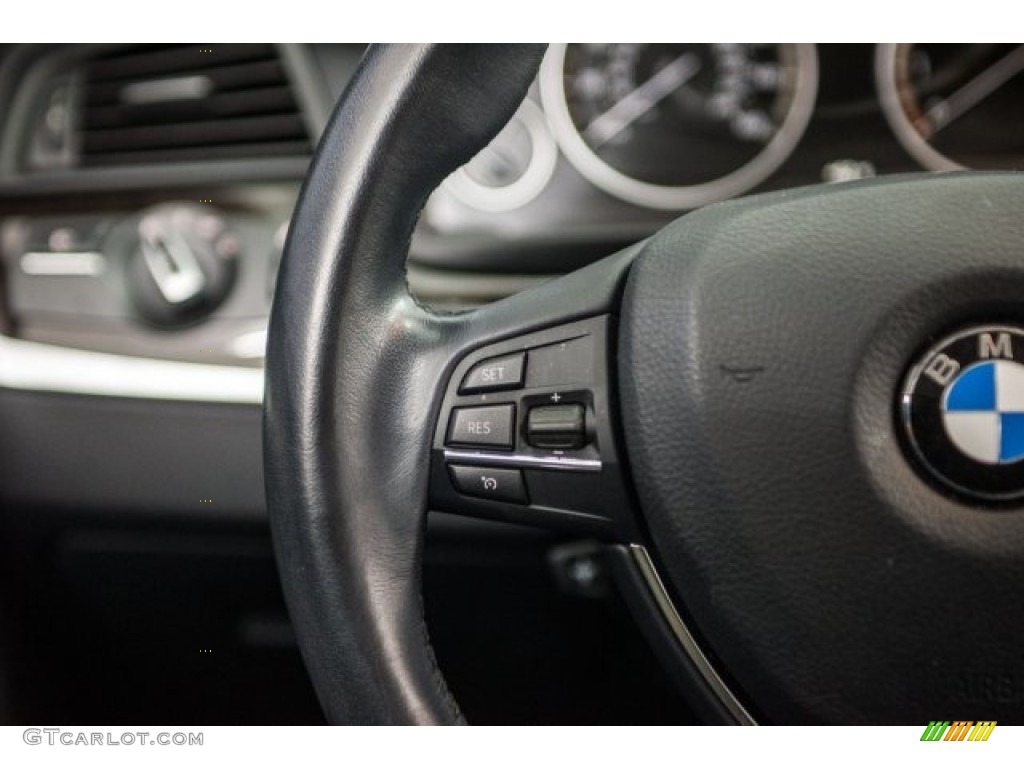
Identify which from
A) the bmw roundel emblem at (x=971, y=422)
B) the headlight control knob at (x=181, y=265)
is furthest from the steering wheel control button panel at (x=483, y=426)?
the headlight control knob at (x=181, y=265)

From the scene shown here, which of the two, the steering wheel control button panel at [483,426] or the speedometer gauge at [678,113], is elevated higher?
the speedometer gauge at [678,113]

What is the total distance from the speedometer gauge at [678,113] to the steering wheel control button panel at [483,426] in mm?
524

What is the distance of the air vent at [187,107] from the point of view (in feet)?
3.02

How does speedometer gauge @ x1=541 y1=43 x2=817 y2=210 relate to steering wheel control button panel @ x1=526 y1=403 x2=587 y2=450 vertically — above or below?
above

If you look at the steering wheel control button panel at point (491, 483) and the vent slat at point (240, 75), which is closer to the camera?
the steering wheel control button panel at point (491, 483)

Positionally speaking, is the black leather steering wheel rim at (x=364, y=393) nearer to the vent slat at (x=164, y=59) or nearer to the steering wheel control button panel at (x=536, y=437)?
the steering wheel control button panel at (x=536, y=437)

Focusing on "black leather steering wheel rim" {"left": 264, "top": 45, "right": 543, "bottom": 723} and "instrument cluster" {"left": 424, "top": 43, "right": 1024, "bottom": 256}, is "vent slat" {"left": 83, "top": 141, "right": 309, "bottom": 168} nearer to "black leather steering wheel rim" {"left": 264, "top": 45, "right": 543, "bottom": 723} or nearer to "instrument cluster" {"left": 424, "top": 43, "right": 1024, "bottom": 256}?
"instrument cluster" {"left": 424, "top": 43, "right": 1024, "bottom": 256}

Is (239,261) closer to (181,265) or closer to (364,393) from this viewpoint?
(181,265)

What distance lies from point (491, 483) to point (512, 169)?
1.74ft

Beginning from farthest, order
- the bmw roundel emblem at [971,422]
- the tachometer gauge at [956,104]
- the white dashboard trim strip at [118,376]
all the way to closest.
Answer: the tachometer gauge at [956,104] → the white dashboard trim strip at [118,376] → the bmw roundel emblem at [971,422]

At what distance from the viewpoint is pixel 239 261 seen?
92 centimetres
